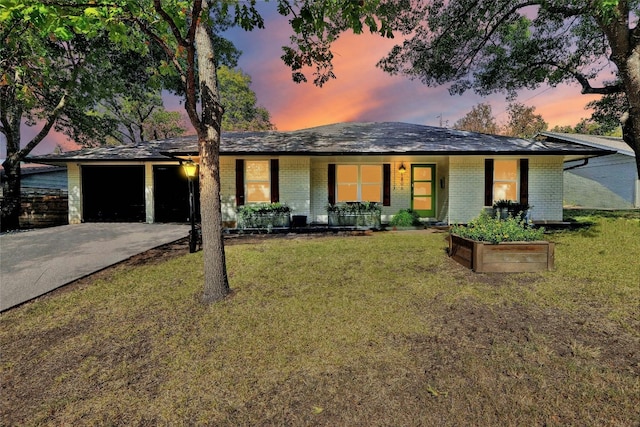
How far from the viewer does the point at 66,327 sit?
3.68 m

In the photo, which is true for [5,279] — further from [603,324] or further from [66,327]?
[603,324]

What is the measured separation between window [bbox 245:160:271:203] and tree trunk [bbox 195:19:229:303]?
6.92m

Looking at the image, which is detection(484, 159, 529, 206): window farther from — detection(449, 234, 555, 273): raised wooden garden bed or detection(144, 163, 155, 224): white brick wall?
detection(144, 163, 155, 224): white brick wall

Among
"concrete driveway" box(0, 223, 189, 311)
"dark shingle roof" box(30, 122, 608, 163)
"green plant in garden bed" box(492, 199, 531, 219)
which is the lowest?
"concrete driveway" box(0, 223, 189, 311)

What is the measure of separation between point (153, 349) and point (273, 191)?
8.37m

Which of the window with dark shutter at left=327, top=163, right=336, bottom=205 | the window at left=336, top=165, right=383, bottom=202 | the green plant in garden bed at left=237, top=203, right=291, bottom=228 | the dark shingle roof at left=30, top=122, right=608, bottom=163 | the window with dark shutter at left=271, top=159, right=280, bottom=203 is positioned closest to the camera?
the dark shingle roof at left=30, top=122, right=608, bottom=163

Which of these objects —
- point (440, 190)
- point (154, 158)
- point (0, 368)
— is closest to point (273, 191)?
point (154, 158)

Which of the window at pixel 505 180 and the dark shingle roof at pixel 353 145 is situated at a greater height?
the dark shingle roof at pixel 353 145

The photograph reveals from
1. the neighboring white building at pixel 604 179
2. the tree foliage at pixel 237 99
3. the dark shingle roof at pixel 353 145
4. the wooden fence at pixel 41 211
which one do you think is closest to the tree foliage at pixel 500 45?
the dark shingle roof at pixel 353 145

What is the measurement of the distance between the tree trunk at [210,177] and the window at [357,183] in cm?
796

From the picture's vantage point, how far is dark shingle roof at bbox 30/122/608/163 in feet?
34.3

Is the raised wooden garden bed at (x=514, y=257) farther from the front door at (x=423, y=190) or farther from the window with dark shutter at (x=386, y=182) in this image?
the front door at (x=423, y=190)

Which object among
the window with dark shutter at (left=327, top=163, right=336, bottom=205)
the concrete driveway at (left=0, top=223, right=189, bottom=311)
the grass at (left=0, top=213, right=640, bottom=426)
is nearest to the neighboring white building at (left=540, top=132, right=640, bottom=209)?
the window with dark shutter at (left=327, top=163, right=336, bottom=205)

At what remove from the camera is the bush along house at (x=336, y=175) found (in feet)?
35.8
